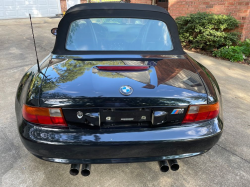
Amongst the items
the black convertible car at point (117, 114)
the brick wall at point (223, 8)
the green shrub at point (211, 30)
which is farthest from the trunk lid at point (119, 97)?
the brick wall at point (223, 8)

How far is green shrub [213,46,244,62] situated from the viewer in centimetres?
620

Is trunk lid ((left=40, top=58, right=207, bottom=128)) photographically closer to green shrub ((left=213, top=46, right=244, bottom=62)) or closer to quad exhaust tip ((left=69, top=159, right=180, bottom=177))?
quad exhaust tip ((left=69, top=159, right=180, bottom=177))

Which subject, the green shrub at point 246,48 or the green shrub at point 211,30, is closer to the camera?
the green shrub at point 246,48

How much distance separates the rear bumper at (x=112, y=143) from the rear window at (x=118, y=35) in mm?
1077

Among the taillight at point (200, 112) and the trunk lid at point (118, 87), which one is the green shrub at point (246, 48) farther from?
the taillight at point (200, 112)

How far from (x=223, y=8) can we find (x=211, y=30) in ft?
3.72

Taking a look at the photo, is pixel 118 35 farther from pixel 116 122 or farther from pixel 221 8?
pixel 221 8

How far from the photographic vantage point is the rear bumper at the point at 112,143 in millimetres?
1593

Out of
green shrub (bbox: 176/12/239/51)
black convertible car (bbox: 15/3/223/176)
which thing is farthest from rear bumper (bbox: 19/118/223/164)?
green shrub (bbox: 176/12/239/51)

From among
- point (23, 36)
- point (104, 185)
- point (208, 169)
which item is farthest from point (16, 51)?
point (208, 169)

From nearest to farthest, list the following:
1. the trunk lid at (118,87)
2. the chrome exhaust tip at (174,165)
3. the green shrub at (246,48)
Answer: the trunk lid at (118,87), the chrome exhaust tip at (174,165), the green shrub at (246,48)

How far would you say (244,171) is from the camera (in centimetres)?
218

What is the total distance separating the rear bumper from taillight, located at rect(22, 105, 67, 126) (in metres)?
0.06

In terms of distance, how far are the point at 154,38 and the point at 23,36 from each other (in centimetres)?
837
